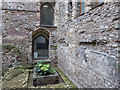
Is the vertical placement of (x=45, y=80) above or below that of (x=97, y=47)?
below

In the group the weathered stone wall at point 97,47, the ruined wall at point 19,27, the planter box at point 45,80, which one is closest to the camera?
the weathered stone wall at point 97,47

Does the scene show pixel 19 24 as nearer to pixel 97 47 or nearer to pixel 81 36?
pixel 81 36

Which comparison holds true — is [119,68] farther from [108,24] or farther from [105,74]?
[108,24]

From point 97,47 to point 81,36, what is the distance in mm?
752

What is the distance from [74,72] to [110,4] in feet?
7.83

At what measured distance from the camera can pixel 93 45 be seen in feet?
7.71

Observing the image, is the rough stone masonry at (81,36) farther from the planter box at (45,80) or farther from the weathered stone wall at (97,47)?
the planter box at (45,80)

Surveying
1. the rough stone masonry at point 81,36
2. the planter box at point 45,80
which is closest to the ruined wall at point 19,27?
the rough stone masonry at point 81,36

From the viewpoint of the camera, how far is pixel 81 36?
2.84 metres

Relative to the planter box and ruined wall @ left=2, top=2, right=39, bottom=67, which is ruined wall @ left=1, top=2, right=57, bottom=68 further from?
the planter box

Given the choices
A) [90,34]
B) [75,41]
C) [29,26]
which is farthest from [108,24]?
[29,26]

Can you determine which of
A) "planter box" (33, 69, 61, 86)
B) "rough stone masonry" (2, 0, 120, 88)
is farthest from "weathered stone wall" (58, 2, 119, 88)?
"planter box" (33, 69, 61, 86)

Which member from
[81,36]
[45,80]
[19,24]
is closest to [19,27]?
[19,24]

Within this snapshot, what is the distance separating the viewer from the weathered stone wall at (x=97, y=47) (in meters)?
1.76
